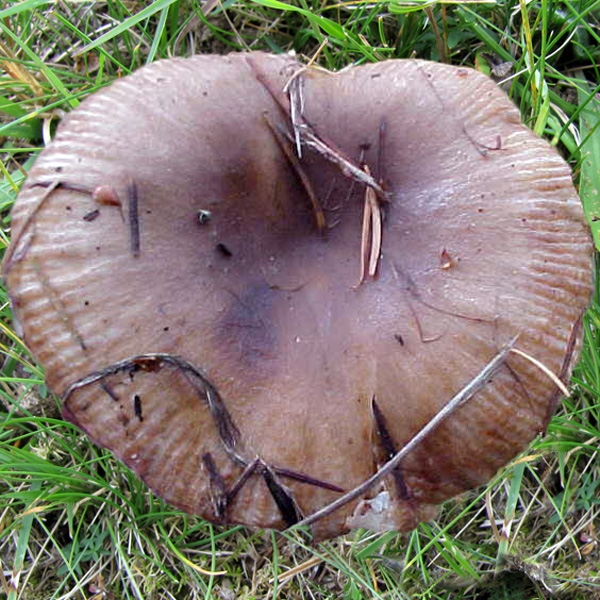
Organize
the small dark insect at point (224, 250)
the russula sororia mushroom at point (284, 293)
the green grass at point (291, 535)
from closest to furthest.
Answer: the russula sororia mushroom at point (284, 293) < the small dark insect at point (224, 250) < the green grass at point (291, 535)

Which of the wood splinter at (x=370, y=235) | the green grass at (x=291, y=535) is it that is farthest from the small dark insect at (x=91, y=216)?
the green grass at (x=291, y=535)

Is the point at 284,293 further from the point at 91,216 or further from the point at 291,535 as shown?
the point at 291,535

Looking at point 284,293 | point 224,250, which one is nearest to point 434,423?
point 284,293

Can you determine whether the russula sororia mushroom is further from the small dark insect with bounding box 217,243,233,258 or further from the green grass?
the green grass

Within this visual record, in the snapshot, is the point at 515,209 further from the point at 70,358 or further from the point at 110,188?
the point at 70,358

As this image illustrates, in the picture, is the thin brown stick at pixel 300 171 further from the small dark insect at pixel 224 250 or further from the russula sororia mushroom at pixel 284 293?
the small dark insect at pixel 224 250

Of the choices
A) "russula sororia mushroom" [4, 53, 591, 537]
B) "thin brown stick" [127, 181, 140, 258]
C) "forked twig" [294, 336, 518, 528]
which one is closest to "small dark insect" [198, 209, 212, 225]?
"russula sororia mushroom" [4, 53, 591, 537]
